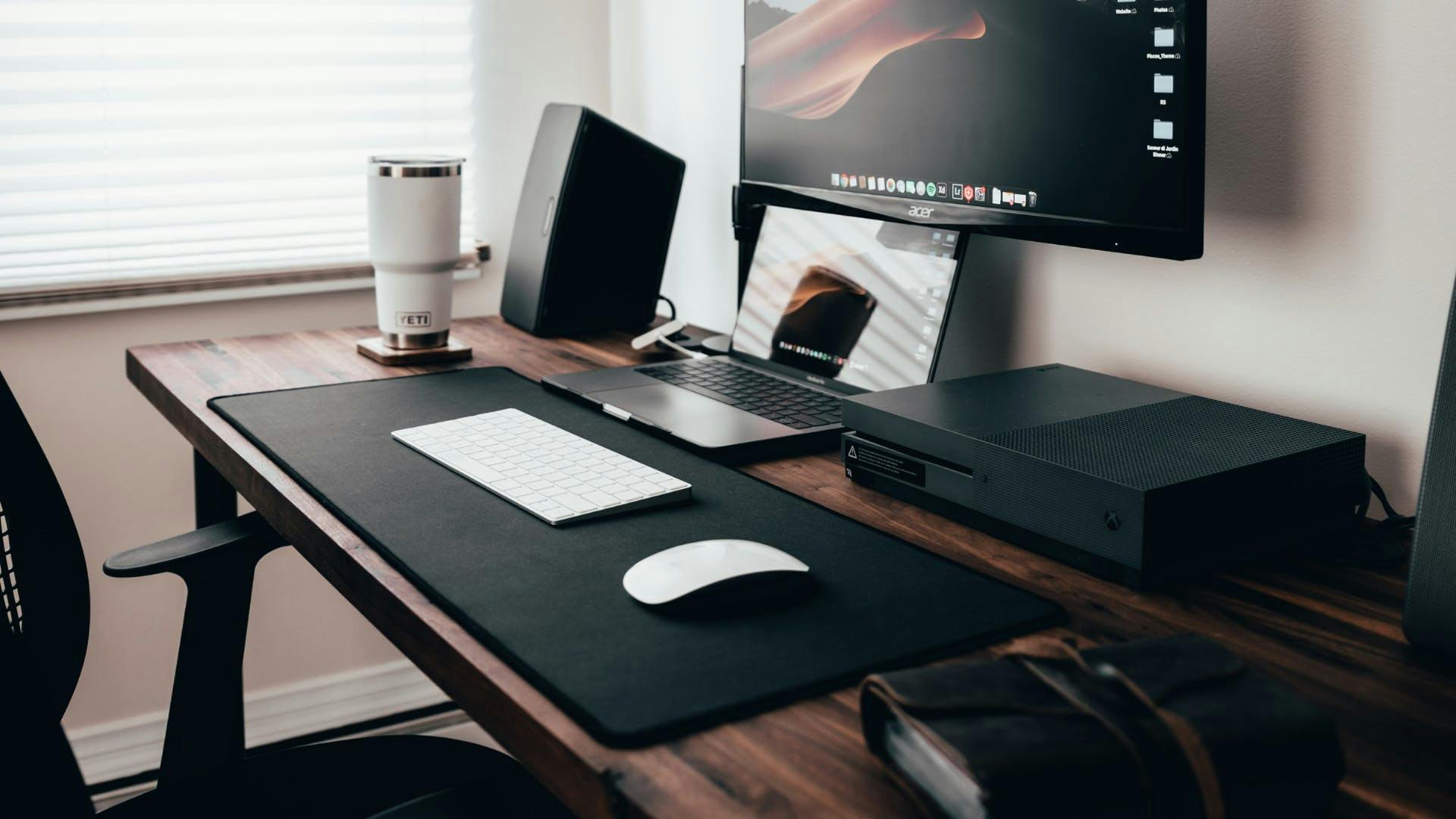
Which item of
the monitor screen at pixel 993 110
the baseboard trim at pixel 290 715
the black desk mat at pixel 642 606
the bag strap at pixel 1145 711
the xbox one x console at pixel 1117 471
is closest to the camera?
the bag strap at pixel 1145 711

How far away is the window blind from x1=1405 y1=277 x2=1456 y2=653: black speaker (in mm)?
1658

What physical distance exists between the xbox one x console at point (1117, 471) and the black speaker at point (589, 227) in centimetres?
78

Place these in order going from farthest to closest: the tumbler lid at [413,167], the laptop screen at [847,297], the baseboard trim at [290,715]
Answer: the baseboard trim at [290,715], the tumbler lid at [413,167], the laptop screen at [847,297]

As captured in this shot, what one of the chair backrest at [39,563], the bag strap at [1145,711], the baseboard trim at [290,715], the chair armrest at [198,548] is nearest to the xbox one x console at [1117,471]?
the bag strap at [1145,711]

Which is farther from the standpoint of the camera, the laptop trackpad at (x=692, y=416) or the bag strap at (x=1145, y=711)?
the laptop trackpad at (x=692, y=416)

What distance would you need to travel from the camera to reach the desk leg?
1561 millimetres

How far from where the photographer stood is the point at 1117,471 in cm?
85

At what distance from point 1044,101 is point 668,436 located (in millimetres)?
485

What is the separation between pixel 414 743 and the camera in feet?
3.97

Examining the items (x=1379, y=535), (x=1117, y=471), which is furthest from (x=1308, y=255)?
(x=1117, y=471)

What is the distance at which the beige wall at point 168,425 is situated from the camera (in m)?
1.85

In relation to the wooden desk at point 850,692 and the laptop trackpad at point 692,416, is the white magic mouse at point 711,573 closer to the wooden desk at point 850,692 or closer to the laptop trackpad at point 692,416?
the wooden desk at point 850,692

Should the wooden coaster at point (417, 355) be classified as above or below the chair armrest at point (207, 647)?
above

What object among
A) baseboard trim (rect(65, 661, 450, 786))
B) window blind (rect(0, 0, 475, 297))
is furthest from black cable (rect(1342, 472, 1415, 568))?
window blind (rect(0, 0, 475, 297))
